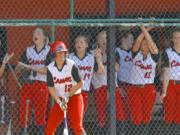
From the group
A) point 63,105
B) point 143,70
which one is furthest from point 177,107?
point 63,105

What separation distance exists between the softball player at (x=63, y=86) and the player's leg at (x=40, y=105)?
643 millimetres

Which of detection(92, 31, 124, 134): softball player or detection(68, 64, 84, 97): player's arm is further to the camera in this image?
detection(92, 31, 124, 134): softball player

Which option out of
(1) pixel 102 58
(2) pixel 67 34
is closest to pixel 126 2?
(2) pixel 67 34

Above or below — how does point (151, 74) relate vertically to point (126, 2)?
below

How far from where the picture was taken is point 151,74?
20.6 feet

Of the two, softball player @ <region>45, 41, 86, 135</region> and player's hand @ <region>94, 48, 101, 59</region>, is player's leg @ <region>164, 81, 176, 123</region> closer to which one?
player's hand @ <region>94, 48, 101, 59</region>

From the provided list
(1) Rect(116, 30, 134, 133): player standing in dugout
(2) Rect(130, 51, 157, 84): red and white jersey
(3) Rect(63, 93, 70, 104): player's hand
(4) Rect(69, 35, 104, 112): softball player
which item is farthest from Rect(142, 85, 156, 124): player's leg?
(3) Rect(63, 93, 70, 104): player's hand

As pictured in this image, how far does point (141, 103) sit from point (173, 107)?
1.60 feet

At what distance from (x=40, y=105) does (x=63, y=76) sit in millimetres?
863

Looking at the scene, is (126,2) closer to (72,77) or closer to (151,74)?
(151,74)

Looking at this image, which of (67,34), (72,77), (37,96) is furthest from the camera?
(67,34)

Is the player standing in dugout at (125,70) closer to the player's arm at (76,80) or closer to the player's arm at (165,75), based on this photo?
the player's arm at (165,75)

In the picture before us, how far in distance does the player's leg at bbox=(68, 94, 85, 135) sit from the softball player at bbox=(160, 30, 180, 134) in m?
1.54

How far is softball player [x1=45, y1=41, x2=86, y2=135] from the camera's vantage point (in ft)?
17.2
